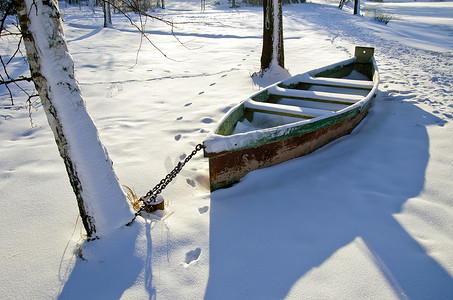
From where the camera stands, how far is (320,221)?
8.12 ft

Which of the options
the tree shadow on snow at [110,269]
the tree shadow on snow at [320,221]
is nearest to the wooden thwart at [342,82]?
the tree shadow on snow at [320,221]

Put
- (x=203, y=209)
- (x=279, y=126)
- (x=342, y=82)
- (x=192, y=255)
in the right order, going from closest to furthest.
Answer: (x=192, y=255), (x=203, y=209), (x=279, y=126), (x=342, y=82)

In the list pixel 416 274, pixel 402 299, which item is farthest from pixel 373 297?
pixel 416 274

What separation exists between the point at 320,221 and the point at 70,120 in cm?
210

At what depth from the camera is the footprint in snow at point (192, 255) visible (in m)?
2.16

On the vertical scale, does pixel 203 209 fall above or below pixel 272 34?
below

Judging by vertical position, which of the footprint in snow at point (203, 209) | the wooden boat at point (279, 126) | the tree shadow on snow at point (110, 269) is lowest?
the tree shadow on snow at point (110, 269)

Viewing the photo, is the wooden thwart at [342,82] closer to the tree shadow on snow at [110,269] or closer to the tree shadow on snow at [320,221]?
the tree shadow on snow at [320,221]

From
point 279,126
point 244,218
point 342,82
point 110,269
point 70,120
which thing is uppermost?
point 342,82

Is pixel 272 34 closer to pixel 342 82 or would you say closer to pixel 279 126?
pixel 342 82

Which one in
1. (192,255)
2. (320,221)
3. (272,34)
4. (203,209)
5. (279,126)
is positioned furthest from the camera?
(272,34)

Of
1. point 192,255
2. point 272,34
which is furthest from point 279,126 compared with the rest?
point 272,34

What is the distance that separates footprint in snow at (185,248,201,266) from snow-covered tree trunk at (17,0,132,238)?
1.89ft

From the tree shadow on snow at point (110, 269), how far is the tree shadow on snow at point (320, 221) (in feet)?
1.70
